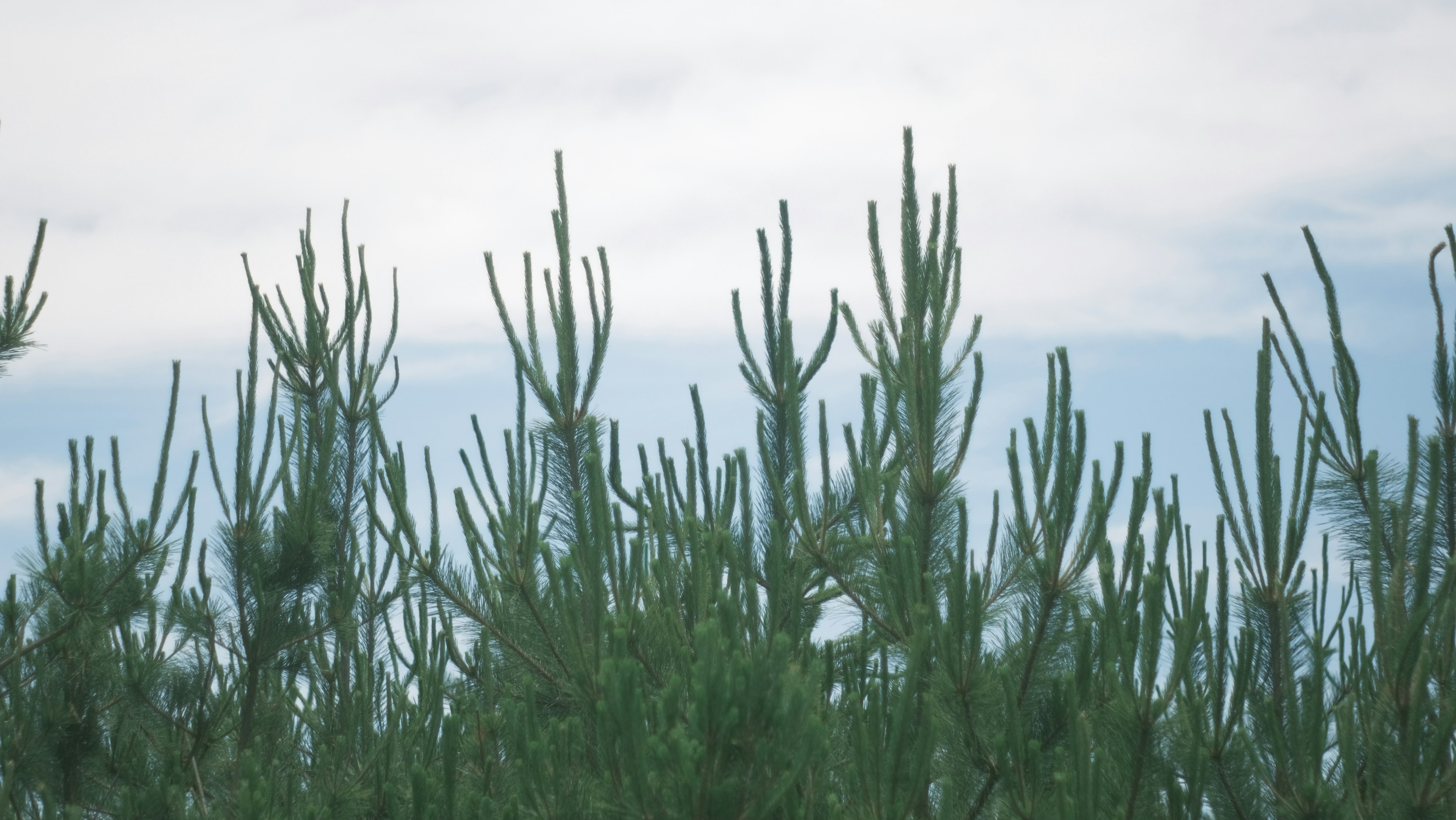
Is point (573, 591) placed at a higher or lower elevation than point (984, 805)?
higher

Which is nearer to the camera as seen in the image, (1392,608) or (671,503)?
(1392,608)

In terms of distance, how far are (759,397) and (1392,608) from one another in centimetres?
382

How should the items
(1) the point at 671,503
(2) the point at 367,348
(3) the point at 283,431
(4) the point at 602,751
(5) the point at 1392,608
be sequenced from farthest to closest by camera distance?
(2) the point at 367,348 → (3) the point at 283,431 → (1) the point at 671,503 → (5) the point at 1392,608 → (4) the point at 602,751

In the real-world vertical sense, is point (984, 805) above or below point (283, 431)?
below

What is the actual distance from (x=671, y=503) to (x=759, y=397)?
2.54 metres

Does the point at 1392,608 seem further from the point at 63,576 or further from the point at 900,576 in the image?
the point at 63,576

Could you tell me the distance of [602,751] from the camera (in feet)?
9.65

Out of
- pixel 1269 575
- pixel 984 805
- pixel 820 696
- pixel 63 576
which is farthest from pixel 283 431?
pixel 1269 575

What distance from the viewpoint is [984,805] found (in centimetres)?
370

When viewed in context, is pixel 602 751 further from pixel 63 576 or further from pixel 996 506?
pixel 63 576

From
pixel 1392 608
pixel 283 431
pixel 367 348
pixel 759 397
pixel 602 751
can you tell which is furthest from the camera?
pixel 367 348

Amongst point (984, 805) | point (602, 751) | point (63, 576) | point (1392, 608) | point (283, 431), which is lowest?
point (984, 805)

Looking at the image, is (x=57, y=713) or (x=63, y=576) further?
(x=57, y=713)

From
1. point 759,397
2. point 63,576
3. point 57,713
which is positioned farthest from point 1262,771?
point 57,713
